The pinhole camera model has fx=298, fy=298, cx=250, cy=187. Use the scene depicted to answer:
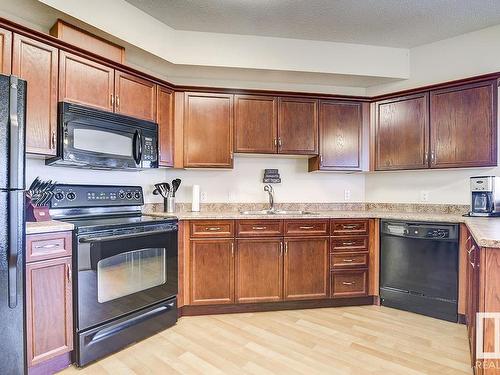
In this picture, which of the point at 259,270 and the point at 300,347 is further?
the point at 259,270

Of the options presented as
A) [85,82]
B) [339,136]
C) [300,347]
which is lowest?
[300,347]

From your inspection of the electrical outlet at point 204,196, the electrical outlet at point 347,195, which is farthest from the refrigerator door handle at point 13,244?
Result: the electrical outlet at point 347,195

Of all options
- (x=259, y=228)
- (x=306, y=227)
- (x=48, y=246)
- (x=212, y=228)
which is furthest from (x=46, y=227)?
(x=306, y=227)

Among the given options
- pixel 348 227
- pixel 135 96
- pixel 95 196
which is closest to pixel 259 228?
pixel 348 227

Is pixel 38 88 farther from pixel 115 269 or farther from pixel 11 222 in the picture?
pixel 115 269

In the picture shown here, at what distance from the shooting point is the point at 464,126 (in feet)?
9.15

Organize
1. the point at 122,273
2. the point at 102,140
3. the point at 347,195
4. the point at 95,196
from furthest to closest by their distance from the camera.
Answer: the point at 347,195 < the point at 95,196 < the point at 102,140 < the point at 122,273

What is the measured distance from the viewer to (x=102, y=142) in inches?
94.0

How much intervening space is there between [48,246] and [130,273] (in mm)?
599

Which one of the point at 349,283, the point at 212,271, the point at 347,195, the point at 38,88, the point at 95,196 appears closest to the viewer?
the point at 38,88

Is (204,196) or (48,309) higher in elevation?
(204,196)

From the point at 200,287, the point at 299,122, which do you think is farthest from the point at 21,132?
the point at 299,122

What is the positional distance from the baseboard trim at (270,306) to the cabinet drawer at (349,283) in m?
0.07

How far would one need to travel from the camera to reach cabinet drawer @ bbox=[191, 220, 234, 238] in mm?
2732
